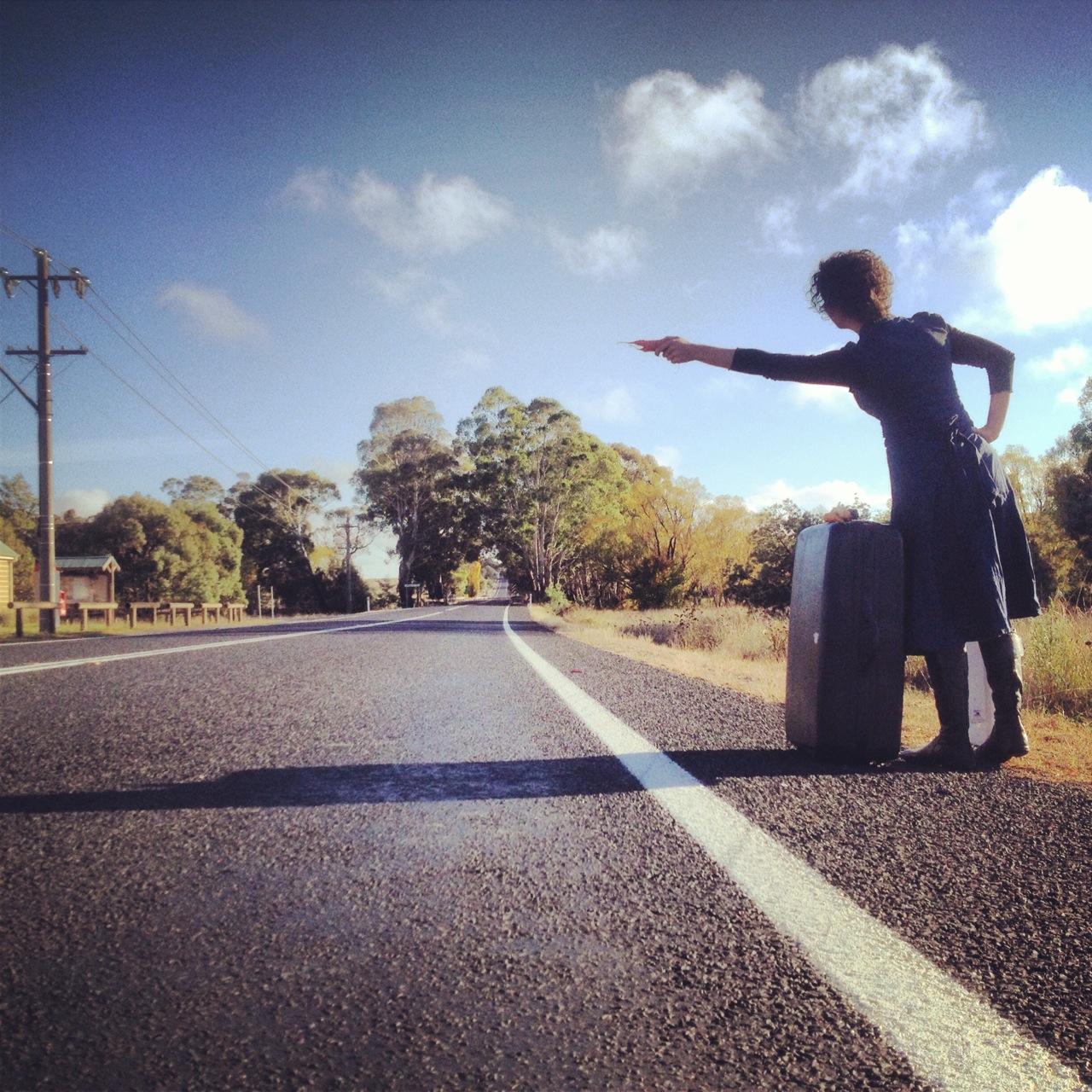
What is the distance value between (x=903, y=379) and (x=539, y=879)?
2520mm

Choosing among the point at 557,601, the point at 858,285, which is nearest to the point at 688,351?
the point at 858,285

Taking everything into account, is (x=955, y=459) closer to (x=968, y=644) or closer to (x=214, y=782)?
(x=968, y=644)

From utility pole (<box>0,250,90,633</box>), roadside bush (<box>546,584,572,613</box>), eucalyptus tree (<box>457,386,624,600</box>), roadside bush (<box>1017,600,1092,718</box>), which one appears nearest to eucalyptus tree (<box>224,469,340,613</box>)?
eucalyptus tree (<box>457,386,624,600</box>)

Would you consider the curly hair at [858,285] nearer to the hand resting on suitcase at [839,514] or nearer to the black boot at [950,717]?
the hand resting on suitcase at [839,514]

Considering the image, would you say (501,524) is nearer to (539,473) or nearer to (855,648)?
(539,473)

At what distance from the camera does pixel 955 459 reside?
305cm

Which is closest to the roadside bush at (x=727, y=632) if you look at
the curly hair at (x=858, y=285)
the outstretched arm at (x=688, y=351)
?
the curly hair at (x=858, y=285)

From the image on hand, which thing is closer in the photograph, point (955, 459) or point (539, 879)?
point (539, 879)

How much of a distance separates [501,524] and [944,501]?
43420 millimetres

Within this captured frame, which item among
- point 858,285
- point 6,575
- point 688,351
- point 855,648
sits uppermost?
point 858,285

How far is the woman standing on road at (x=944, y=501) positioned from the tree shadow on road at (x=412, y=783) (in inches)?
22.9

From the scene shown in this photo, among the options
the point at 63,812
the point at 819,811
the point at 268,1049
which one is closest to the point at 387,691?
the point at 63,812

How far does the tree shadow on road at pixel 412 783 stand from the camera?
2.42 meters

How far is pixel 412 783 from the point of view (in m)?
2.68
